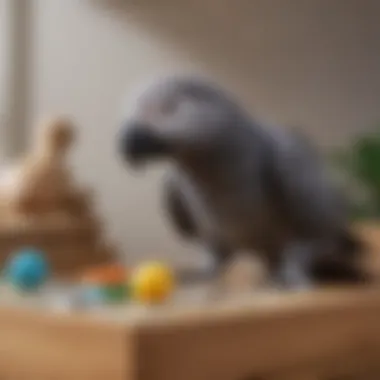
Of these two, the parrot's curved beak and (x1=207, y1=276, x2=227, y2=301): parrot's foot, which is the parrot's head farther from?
(x1=207, y1=276, x2=227, y2=301): parrot's foot

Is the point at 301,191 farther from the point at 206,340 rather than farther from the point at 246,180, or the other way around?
the point at 206,340

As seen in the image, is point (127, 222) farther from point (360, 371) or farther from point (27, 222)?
point (360, 371)

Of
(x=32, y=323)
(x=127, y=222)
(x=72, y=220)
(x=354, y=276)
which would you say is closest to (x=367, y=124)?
(x=127, y=222)

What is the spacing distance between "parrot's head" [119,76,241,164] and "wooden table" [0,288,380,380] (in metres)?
0.11

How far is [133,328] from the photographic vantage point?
500mm

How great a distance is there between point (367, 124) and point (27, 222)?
0.54 meters

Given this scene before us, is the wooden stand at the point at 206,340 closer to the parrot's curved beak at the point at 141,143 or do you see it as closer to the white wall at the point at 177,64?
the parrot's curved beak at the point at 141,143

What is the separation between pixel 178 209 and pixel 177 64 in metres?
0.46

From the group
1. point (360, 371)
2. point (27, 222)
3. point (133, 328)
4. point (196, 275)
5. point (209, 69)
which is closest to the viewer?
point (133, 328)

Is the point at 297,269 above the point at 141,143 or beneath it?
beneath

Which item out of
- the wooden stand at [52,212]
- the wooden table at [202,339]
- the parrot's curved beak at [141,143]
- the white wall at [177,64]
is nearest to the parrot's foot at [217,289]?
the wooden table at [202,339]

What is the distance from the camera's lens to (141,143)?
65cm

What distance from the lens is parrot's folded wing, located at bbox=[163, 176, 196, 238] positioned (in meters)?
0.79

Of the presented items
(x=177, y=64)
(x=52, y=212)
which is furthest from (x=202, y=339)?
(x=177, y=64)
